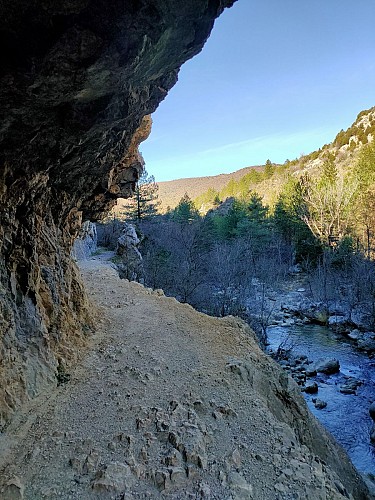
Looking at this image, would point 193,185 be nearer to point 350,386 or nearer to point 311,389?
point 350,386

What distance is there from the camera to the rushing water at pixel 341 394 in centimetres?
1088

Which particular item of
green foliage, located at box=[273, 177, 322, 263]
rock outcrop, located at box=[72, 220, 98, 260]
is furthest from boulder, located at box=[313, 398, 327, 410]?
green foliage, located at box=[273, 177, 322, 263]

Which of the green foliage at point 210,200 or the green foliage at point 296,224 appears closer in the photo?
the green foliage at point 296,224

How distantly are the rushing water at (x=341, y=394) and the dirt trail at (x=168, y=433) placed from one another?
11.7 ft

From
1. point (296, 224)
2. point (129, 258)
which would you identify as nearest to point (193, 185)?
point (296, 224)

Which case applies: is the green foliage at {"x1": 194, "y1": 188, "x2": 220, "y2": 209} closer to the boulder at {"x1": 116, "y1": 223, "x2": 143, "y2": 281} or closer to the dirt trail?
the boulder at {"x1": 116, "y1": 223, "x2": 143, "y2": 281}

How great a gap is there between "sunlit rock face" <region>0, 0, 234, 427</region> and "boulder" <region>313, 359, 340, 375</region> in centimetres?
1179

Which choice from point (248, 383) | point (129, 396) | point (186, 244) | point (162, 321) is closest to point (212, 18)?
point (129, 396)

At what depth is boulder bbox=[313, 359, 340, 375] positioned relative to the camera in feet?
52.3

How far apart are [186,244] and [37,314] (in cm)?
2134

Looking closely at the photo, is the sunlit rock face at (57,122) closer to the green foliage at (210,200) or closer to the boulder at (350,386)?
the boulder at (350,386)

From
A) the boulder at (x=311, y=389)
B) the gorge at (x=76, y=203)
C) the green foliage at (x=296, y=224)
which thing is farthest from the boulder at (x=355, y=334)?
the green foliage at (x=296, y=224)

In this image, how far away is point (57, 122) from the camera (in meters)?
4.51

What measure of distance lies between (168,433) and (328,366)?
12.9m
